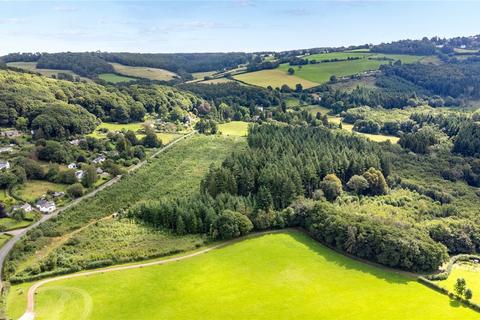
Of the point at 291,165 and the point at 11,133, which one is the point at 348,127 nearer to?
the point at 291,165

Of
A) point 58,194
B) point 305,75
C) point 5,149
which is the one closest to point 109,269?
point 58,194

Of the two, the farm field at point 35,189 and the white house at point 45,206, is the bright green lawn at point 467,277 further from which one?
the farm field at point 35,189

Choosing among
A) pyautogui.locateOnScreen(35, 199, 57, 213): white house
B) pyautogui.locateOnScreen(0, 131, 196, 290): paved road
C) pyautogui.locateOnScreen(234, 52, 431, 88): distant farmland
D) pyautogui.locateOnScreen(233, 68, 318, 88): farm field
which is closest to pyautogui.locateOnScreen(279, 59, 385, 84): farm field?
pyautogui.locateOnScreen(234, 52, 431, 88): distant farmland

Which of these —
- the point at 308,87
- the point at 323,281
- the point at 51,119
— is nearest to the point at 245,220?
the point at 323,281

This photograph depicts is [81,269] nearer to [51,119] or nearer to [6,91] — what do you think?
[51,119]

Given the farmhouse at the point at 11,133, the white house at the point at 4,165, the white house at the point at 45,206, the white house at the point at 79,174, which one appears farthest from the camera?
the farmhouse at the point at 11,133

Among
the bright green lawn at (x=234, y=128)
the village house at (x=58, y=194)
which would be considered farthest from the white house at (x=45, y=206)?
the bright green lawn at (x=234, y=128)

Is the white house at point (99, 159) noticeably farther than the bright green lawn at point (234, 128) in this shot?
No
